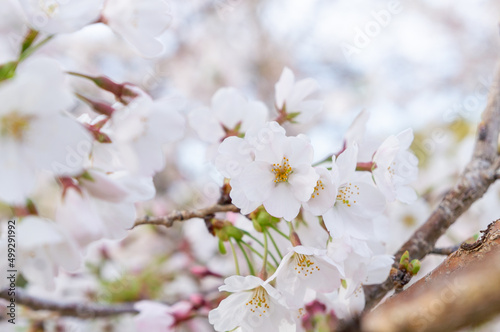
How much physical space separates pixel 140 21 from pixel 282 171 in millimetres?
358

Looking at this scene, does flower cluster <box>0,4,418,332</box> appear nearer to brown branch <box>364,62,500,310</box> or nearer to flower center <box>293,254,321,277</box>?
flower center <box>293,254,321,277</box>

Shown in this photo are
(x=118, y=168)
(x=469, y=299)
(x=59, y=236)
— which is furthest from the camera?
(x=118, y=168)

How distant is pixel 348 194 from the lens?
0.81 meters

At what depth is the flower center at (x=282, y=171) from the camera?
2.56 ft

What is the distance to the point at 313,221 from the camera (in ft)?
2.65

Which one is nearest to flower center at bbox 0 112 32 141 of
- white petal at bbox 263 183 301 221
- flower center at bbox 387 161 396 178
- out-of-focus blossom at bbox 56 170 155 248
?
out-of-focus blossom at bbox 56 170 155 248

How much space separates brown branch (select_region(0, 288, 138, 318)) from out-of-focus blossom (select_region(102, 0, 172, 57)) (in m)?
0.62

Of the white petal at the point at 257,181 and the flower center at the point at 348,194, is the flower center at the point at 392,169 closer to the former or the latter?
the flower center at the point at 348,194

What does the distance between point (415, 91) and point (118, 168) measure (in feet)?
18.2

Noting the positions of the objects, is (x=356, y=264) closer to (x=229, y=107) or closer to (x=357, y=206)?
(x=357, y=206)

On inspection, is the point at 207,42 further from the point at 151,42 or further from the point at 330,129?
the point at 151,42

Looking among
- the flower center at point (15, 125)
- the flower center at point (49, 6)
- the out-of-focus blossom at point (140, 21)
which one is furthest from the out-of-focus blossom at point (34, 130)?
the out-of-focus blossom at point (140, 21)

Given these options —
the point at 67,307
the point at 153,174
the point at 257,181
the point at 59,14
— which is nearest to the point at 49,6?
the point at 59,14

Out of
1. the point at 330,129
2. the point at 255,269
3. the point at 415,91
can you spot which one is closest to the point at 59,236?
the point at 255,269
